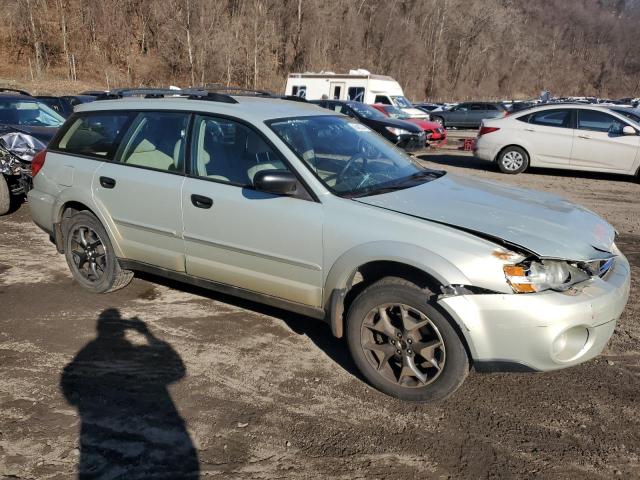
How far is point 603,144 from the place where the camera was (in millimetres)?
11039

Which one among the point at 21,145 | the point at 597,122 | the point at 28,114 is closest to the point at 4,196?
the point at 21,145

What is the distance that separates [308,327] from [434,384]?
53.7 inches

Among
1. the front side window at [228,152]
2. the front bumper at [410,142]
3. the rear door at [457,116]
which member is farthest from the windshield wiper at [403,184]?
the rear door at [457,116]

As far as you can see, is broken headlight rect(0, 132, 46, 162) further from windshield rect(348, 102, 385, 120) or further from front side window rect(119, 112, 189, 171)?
windshield rect(348, 102, 385, 120)

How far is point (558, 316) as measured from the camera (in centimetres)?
277

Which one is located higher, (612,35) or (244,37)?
(612,35)

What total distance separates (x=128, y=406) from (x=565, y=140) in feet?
35.5

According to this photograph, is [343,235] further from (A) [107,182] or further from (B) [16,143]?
(B) [16,143]

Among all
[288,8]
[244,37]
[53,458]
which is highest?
[288,8]

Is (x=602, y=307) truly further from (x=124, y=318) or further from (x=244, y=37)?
(x=244, y=37)

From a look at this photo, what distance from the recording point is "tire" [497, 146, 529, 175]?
39.3 ft

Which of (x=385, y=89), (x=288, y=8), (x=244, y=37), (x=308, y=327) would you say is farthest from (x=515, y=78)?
(x=308, y=327)

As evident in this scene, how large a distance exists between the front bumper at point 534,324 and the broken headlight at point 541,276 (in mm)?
43

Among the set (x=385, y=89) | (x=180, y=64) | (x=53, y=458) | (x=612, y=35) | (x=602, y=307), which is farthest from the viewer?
(x=612, y=35)
